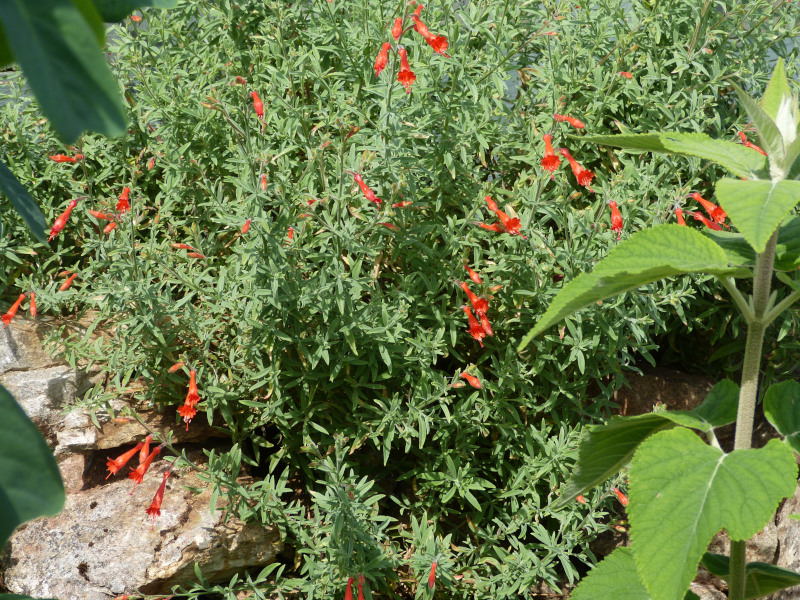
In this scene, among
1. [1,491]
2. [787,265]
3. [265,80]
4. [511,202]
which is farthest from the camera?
[265,80]

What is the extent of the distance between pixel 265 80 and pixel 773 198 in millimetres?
2726

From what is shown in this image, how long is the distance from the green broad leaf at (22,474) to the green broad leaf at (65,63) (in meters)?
0.25

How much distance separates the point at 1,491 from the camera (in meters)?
0.56

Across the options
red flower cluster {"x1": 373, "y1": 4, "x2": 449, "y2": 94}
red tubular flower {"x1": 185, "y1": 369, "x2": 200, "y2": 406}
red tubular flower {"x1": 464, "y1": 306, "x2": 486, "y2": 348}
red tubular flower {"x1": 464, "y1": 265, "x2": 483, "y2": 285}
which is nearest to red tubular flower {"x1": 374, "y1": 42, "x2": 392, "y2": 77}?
red flower cluster {"x1": 373, "y1": 4, "x2": 449, "y2": 94}

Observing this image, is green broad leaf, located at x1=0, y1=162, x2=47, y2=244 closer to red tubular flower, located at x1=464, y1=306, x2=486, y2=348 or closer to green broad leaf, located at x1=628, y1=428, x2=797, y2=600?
green broad leaf, located at x1=628, y1=428, x2=797, y2=600

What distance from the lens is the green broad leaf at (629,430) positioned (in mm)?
1423

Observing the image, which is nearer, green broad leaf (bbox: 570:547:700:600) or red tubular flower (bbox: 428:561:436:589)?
green broad leaf (bbox: 570:547:700:600)

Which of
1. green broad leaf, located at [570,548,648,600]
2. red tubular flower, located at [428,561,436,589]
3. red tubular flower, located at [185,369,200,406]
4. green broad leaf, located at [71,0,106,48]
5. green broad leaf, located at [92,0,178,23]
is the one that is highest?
green broad leaf, located at [92,0,178,23]

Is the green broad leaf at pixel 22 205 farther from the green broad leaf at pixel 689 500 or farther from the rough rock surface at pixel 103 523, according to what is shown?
the rough rock surface at pixel 103 523

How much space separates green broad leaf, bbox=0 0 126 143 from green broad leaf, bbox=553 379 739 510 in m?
1.17

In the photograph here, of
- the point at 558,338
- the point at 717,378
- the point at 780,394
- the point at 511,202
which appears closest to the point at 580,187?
the point at 511,202

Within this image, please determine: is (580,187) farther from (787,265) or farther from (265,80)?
(787,265)

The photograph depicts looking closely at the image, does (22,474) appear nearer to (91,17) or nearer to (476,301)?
(91,17)

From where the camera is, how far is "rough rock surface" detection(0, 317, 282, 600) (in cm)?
291
